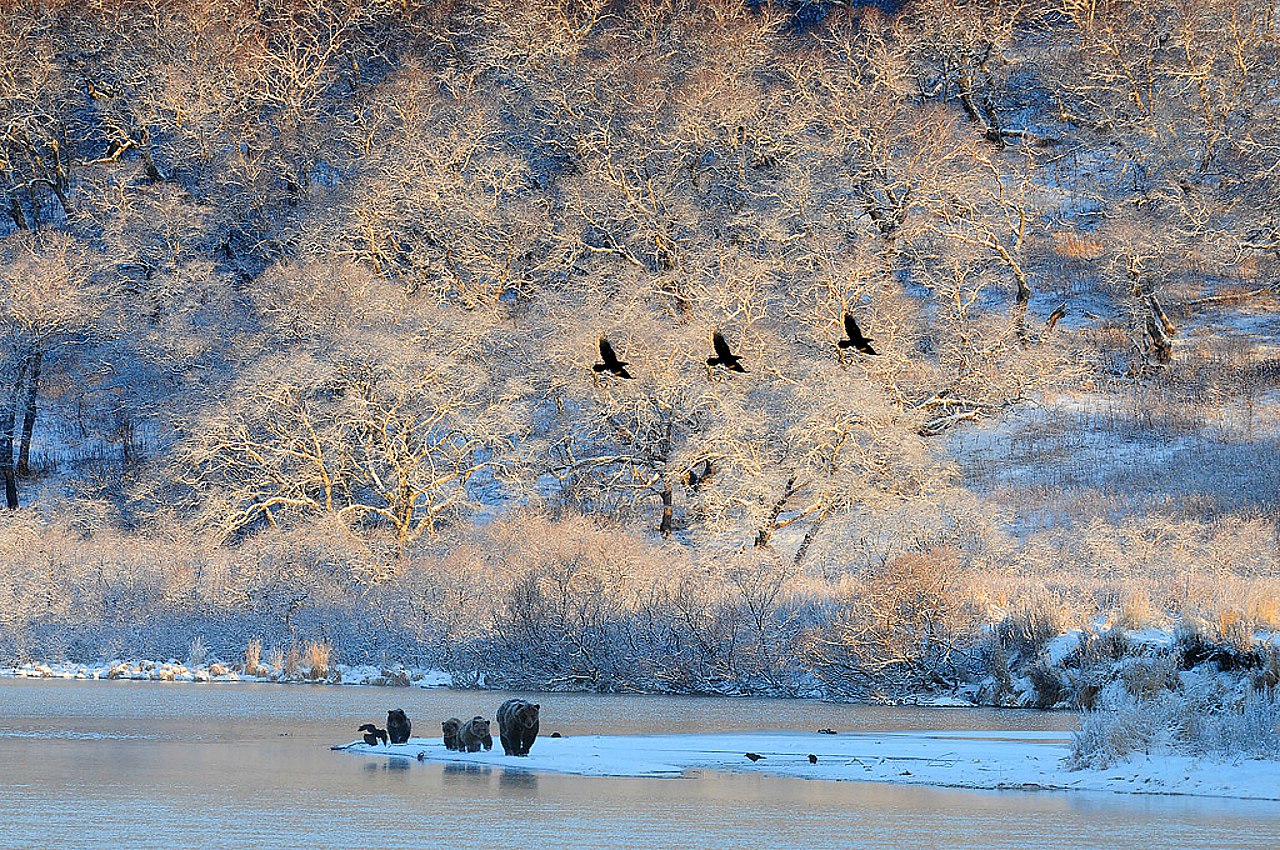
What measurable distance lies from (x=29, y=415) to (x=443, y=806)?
45.8 m

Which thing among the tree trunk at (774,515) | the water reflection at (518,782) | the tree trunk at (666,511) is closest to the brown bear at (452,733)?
the water reflection at (518,782)

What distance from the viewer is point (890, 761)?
18.1 meters

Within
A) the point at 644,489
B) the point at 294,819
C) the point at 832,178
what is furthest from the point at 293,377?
the point at 294,819

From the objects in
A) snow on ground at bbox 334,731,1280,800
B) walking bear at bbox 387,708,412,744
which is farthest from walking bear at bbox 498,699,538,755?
walking bear at bbox 387,708,412,744

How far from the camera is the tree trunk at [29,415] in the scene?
5569cm

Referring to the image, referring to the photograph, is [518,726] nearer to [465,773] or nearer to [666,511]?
[465,773]

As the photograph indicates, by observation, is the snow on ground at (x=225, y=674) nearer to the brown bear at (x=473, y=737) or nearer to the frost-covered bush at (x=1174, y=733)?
the brown bear at (x=473, y=737)

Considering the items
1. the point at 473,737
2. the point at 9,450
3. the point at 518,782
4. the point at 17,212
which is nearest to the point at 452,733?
the point at 473,737

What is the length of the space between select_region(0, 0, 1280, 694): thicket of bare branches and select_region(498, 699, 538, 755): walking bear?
11.5m

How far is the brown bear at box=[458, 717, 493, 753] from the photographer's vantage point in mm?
19219

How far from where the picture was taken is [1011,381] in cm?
5247

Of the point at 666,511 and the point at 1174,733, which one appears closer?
the point at 1174,733

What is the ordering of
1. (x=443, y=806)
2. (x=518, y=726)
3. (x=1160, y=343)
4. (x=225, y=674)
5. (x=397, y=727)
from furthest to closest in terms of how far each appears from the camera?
1. (x=1160, y=343)
2. (x=225, y=674)
3. (x=397, y=727)
4. (x=518, y=726)
5. (x=443, y=806)

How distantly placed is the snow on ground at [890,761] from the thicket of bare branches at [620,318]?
9.65m
